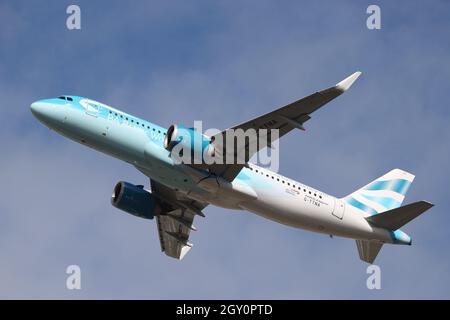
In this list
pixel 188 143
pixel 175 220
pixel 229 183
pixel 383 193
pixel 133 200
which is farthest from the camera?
pixel 175 220

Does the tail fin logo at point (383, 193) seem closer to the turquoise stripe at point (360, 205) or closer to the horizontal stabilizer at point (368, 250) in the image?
the turquoise stripe at point (360, 205)

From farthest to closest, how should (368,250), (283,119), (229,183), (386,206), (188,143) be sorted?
(386,206) → (368,250) → (229,183) → (188,143) → (283,119)

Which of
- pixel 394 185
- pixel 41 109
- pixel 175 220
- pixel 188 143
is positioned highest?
pixel 41 109

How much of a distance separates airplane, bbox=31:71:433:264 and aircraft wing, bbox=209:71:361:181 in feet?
0.16

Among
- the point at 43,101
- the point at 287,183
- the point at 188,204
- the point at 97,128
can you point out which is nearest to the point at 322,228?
the point at 287,183

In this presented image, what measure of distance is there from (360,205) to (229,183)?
9.04 m

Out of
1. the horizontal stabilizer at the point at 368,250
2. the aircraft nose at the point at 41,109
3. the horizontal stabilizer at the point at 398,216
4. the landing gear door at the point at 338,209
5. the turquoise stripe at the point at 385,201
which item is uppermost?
the aircraft nose at the point at 41,109

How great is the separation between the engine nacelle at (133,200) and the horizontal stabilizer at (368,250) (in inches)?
491

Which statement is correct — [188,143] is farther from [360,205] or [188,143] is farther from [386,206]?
[386,206]

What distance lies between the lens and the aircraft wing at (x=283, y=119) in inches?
1436

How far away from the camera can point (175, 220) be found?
49969 millimetres

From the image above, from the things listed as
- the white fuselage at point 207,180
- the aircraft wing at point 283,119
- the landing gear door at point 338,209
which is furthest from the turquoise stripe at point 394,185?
the aircraft wing at point 283,119

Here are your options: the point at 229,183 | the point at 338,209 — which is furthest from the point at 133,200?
the point at 338,209

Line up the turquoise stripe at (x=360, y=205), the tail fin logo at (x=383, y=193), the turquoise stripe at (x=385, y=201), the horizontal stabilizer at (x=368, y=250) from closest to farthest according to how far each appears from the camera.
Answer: the turquoise stripe at (x=360, y=205)
the horizontal stabilizer at (x=368, y=250)
the tail fin logo at (x=383, y=193)
the turquoise stripe at (x=385, y=201)
